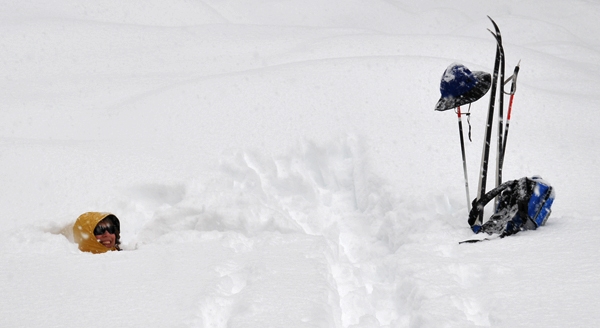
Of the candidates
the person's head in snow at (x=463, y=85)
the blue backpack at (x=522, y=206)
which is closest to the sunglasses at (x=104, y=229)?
the person's head in snow at (x=463, y=85)

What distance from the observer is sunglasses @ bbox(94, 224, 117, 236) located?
12.6 feet

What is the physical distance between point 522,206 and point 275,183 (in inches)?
89.5

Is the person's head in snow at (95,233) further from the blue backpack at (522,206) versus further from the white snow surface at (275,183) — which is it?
the blue backpack at (522,206)

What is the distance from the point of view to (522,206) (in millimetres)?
3660

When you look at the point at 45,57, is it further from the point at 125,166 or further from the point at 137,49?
the point at 125,166

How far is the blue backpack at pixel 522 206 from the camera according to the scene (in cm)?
365

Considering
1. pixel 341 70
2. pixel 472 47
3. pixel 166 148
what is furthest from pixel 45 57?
pixel 472 47

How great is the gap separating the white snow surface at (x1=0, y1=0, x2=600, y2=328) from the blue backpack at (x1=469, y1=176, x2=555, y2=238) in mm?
116

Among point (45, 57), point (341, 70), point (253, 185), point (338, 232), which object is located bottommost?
point (338, 232)

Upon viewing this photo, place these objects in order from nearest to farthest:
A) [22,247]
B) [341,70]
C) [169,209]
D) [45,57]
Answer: [22,247]
[169,209]
[341,70]
[45,57]

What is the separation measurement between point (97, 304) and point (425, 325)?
5.86ft

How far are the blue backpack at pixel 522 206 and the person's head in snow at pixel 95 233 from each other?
2.84m

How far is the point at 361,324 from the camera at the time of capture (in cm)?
290

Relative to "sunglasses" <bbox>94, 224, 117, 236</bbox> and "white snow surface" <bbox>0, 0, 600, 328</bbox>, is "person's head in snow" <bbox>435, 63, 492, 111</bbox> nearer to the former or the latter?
"white snow surface" <bbox>0, 0, 600, 328</bbox>
